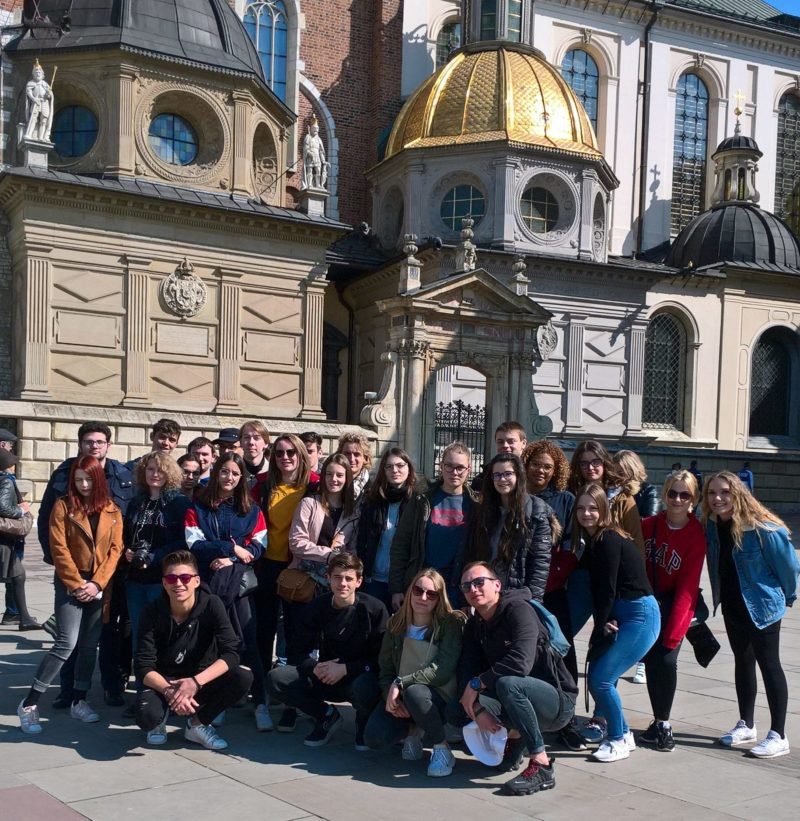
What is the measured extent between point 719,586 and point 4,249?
20.0 metres

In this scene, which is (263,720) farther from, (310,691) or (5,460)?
(5,460)

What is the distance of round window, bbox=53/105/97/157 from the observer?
24.0 m

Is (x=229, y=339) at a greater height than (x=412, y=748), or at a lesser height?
greater

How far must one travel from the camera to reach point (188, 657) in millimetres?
6523

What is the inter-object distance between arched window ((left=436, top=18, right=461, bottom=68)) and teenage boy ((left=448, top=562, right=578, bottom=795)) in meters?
28.6

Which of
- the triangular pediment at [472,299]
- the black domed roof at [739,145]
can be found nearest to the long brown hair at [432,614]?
the triangular pediment at [472,299]

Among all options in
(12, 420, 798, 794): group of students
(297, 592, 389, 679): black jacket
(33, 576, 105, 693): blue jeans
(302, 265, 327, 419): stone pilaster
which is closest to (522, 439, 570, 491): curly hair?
(12, 420, 798, 794): group of students

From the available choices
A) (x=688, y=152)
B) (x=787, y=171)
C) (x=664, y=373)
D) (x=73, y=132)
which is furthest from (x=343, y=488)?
(x=787, y=171)

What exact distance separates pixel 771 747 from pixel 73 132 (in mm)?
21652

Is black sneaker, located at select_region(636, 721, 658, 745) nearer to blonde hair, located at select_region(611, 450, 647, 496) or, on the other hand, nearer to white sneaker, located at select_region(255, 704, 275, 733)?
blonde hair, located at select_region(611, 450, 647, 496)

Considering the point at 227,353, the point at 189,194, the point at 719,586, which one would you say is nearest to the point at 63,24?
the point at 189,194

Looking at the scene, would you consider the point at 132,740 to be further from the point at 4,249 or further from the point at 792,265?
the point at 792,265

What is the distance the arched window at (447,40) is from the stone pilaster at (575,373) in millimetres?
9455

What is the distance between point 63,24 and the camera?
23734 millimetres
